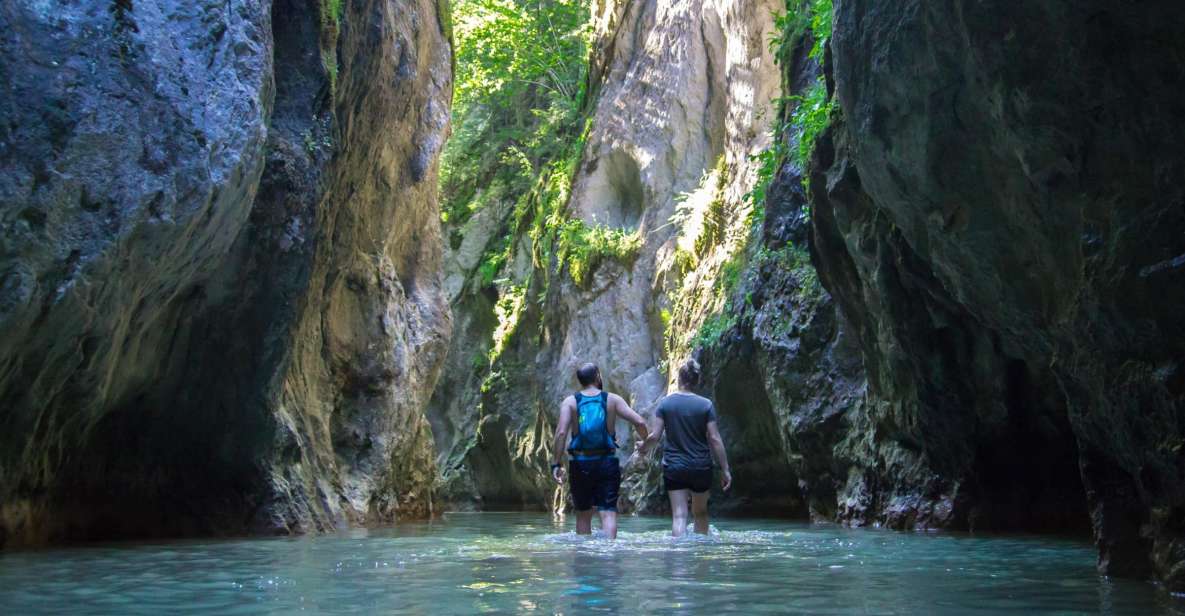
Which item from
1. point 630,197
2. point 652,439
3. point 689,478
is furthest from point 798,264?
point 630,197

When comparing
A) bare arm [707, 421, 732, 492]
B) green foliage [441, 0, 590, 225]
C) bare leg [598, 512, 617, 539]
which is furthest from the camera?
green foliage [441, 0, 590, 225]

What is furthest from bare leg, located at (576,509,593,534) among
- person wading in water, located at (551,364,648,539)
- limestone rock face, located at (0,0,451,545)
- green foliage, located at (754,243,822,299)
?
green foliage, located at (754,243,822,299)

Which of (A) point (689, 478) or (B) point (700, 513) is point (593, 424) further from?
(B) point (700, 513)

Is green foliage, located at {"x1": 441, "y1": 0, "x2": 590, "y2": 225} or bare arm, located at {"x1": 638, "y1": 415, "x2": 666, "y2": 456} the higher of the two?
green foliage, located at {"x1": 441, "y1": 0, "x2": 590, "y2": 225}

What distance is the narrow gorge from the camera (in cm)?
612

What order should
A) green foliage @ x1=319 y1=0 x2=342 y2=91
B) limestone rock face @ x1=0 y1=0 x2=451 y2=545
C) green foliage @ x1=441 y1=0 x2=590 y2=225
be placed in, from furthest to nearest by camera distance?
green foliage @ x1=441 y1=0 x2=590 y2=225 → green foliage @ x1=319 y1=0 x2=342 y2=91 → limestone rock face @ x1=0 y1=0 x2=451 y2=545

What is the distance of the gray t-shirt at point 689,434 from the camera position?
10.4m

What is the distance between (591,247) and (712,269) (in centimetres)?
561

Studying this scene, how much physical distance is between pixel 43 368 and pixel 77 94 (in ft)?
6.70

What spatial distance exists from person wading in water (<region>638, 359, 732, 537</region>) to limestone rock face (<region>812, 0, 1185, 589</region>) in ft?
7.13

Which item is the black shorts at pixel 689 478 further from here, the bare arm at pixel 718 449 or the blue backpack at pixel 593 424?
the blue backpack at pixel 593 424

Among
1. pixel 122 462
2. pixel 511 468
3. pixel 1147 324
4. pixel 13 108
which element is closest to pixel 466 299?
pixel 511 468

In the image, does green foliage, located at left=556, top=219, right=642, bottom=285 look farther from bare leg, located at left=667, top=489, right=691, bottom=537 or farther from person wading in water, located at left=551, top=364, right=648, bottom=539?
person wading in water, located at left=551, top=364, right=648, bottom=539

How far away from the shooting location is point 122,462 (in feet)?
40.4
